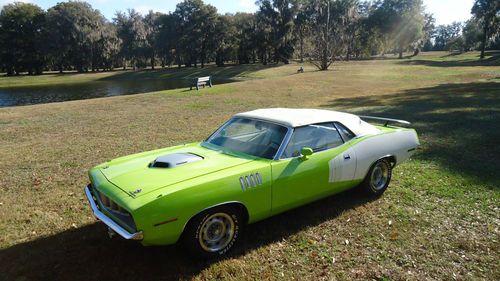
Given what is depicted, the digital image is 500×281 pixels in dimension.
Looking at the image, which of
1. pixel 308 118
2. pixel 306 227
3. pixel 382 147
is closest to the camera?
pixel 306 227

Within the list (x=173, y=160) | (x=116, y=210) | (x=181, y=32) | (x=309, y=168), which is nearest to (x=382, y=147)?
(x=309, y=168)

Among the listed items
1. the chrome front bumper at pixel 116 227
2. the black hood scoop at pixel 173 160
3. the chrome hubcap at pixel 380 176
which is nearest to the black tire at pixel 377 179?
the chrome hubcap at pixel 380 176

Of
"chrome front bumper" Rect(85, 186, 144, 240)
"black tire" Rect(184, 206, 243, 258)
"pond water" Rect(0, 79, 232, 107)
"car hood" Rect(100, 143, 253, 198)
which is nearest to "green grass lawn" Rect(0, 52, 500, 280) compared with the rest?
"black tire" Rect(184, 206, 243, 258)

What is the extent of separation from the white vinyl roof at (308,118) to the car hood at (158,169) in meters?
0.82

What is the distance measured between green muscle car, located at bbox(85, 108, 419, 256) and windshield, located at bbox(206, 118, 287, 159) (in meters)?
0.02

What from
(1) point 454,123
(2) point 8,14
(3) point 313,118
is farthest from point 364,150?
(2) point 8,14

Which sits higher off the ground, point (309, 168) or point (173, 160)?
point (173, 160)

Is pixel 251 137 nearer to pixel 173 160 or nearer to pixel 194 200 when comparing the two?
pixel 173 160

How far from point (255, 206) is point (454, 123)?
933 centimetres

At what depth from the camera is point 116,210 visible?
146 inches

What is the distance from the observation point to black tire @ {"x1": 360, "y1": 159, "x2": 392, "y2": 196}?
212 inches

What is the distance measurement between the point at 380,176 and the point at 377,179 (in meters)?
0.08

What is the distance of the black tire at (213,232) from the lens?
3684mm

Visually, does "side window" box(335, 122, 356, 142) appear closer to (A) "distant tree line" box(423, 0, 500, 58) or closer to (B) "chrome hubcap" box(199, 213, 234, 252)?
(B) "chrome hubcap" box(199, 213, 234, 252)
